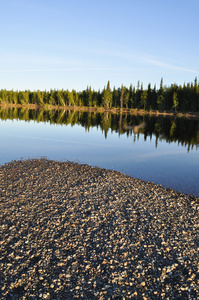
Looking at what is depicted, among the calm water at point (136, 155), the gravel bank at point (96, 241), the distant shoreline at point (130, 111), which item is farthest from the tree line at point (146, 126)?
the gravel bank at point (96, 241)

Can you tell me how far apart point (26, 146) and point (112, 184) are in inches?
988

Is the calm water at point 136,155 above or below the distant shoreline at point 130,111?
below

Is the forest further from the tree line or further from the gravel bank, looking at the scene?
the gravel bank

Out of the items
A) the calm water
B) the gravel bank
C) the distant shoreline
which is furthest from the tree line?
the gravel bank

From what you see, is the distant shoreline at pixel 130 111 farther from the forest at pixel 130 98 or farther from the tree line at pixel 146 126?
the tree line at pixel 146 126

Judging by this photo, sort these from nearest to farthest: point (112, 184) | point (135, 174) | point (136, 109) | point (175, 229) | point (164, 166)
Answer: point (175, 229)
point (112, 184)
point (135, 174)
point (164, 166)
point (136, 109)

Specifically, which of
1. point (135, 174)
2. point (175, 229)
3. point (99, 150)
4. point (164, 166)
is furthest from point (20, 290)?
point (99, 150)

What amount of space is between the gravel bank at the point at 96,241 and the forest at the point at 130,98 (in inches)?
4681

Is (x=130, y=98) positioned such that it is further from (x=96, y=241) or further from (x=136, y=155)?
(x=96, y=241)

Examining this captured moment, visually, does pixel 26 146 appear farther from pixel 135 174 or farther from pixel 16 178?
pixel 135 174

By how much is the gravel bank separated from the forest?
390 feet

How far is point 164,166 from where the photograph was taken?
3044 cm

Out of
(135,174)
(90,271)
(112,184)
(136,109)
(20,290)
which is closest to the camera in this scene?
(20,290)

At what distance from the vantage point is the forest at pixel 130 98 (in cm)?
12638
